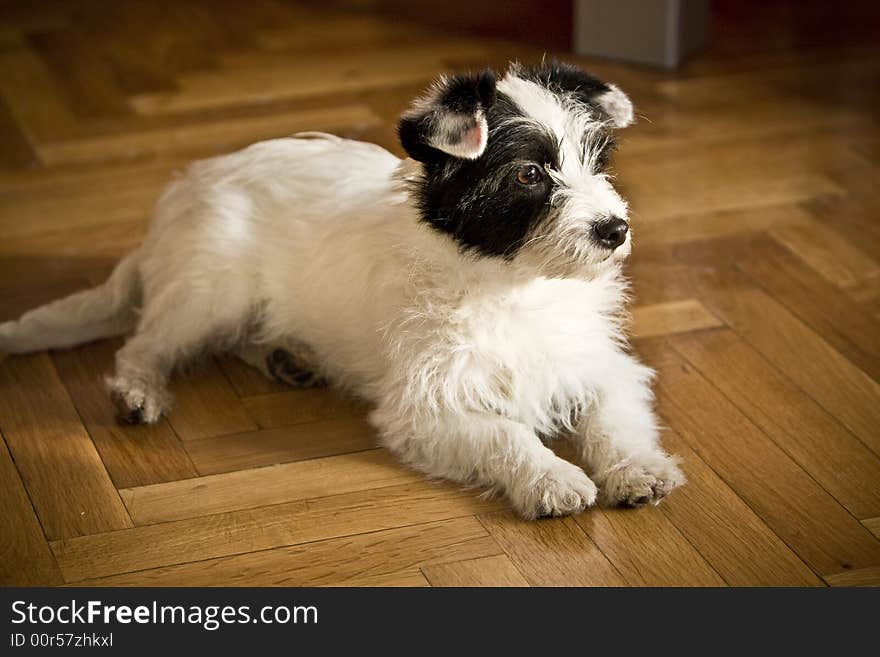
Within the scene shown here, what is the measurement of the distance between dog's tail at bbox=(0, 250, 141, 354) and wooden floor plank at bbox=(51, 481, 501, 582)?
2.53 ft

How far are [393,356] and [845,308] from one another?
48.9 inches

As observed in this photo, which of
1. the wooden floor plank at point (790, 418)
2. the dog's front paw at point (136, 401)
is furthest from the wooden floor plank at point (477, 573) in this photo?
the dog's front paw at point (136, 401)

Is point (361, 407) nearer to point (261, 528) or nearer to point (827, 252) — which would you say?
point (261, 528)

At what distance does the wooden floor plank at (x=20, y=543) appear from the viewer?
225cm

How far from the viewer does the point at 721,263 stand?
3406 millimetres

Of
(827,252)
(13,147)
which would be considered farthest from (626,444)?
(13,147)

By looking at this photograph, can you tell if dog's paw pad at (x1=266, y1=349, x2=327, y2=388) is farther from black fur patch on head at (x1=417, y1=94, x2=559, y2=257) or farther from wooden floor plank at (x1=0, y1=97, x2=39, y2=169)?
wooden floor plank at (x1=0, y1=97, x2=39, y2=169)

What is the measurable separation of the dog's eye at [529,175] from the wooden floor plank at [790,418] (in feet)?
2.48

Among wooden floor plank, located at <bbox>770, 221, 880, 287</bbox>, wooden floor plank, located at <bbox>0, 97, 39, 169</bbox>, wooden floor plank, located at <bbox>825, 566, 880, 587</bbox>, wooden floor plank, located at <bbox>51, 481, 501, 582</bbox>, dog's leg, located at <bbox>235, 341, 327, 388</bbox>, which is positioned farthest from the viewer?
wooden floor plank, located at <bbox>0, 97, 39, 169</bbox>

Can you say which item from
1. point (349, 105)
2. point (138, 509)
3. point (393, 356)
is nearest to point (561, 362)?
point (393, 356)

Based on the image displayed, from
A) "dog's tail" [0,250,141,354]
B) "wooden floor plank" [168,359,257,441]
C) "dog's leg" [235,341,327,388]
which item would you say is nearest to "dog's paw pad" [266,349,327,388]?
"dog's leg" [235,341,327,388]

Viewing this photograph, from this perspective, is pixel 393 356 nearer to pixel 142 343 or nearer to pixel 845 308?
pixel 142 343

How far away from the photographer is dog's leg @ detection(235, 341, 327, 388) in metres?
2.87
